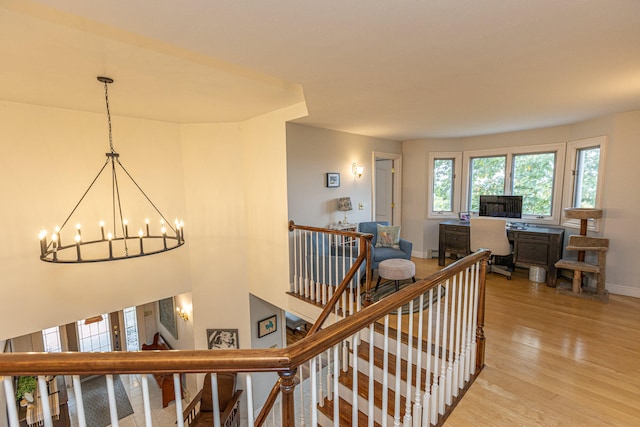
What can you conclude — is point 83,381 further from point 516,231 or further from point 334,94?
point 516,231

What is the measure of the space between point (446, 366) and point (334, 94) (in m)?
2.49

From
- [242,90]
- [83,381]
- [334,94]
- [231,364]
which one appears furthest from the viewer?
[83,381]

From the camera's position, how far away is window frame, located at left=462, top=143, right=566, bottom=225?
465cm

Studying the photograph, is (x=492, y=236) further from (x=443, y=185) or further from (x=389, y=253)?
(x=443, y=185)

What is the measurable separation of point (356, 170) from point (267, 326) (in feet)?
10.3

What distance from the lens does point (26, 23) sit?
5.77 ft

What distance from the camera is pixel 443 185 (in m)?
5.91

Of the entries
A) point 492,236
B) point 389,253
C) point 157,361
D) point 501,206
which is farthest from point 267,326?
point 501,206

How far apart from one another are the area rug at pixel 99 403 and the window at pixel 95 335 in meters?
0.98

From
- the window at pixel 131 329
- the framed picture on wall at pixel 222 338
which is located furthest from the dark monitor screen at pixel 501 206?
the window at pixel 131 329

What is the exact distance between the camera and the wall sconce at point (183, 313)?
211 inches

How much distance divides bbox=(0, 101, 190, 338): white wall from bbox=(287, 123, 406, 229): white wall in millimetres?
1967

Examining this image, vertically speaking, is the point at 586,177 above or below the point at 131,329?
above

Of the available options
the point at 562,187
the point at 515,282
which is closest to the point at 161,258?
the point at 515,282
